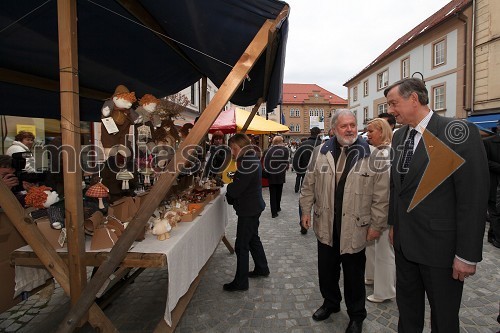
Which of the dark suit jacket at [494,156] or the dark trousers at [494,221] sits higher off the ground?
the dark suit jacket at [494,156]

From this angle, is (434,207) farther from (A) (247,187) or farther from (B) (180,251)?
(A) (247,187)

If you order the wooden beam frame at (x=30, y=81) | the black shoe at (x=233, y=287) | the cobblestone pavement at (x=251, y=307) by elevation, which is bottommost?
the cobblestone pavement at (x=251, y=307)

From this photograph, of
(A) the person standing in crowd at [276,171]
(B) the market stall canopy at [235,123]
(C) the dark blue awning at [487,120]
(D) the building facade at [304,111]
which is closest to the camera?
(A) the person standing in crowd at [276,171]

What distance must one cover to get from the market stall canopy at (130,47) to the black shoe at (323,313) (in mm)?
2454

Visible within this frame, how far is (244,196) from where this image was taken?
338 cm

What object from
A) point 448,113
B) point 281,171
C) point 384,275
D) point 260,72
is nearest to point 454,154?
point 384,275

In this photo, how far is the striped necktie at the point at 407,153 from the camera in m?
2.00

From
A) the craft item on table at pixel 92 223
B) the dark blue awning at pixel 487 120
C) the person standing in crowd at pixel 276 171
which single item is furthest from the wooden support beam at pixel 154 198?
the dark blue awning at pixel 487 120

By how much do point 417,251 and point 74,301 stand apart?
2285 millimetres

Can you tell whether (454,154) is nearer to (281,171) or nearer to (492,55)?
(281,171)

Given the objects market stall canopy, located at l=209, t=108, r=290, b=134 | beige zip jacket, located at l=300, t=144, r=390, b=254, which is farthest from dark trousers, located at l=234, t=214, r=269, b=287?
market stall canopy, located at l=209, t=108, r=290, b=134

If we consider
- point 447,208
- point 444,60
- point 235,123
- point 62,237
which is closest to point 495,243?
point 447,208

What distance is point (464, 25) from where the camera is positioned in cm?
1644

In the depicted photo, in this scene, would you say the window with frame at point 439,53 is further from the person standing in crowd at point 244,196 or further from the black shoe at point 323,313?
the black shoe at point 323,313
